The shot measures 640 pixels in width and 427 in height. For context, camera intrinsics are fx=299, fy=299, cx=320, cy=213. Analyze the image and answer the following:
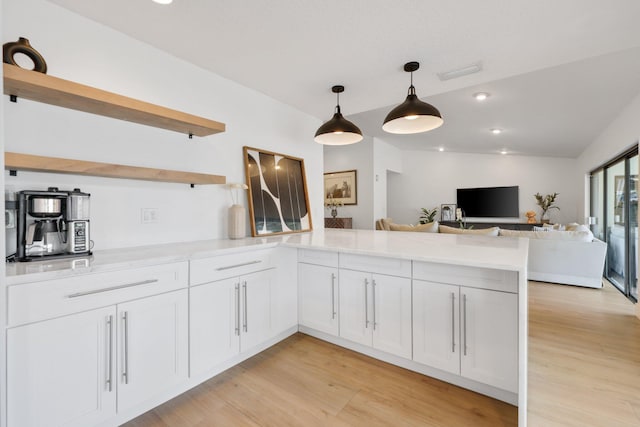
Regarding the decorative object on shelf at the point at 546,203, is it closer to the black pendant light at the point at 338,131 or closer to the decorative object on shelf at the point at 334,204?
the decorative object on shelf at the point at 334,204

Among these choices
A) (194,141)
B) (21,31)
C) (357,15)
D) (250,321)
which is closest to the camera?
(21,31)

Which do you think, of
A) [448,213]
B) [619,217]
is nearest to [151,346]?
[619,217]

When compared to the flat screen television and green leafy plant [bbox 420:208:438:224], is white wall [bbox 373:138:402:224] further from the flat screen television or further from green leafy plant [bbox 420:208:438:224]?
the flat screen television

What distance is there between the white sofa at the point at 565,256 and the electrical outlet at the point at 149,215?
3576 mm

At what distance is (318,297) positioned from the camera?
8.16 ft

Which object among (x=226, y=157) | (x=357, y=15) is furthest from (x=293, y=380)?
(x=357, y=15)

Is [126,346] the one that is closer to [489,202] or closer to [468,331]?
[468,331]

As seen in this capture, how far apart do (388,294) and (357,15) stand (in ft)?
5.95

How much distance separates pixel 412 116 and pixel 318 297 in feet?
5.22

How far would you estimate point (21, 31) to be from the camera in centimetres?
162

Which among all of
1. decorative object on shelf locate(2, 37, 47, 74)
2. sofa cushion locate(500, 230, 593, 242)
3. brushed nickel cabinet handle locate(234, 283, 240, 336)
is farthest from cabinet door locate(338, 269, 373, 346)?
sofa cushion locate(500, 230, 593, 242)

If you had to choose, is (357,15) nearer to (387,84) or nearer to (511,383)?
(387,84)

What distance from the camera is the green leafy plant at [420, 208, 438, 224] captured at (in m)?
7.91

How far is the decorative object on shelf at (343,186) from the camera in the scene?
22.5ft
